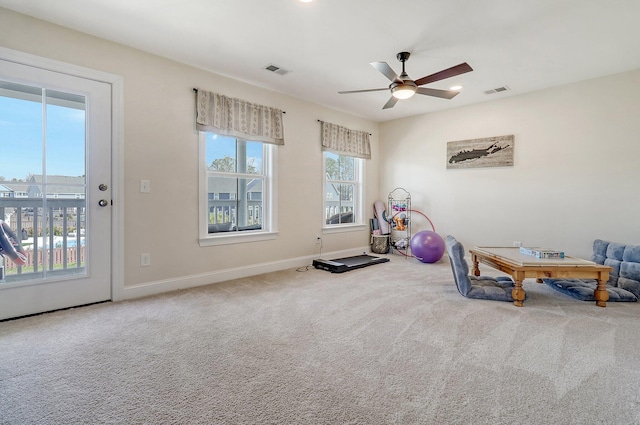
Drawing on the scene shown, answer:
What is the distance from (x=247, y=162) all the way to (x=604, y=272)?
4169 millimetres

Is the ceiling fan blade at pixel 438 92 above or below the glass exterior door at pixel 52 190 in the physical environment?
above

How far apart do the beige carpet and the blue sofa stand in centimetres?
16

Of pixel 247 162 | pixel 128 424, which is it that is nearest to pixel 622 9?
pixel 247 162

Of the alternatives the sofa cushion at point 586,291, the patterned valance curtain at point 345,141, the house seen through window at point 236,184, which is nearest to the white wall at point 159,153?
the house seen through window at point 236,184

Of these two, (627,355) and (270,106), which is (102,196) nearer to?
(270,106)

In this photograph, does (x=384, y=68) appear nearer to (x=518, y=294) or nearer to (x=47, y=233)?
(x=518, y=294)

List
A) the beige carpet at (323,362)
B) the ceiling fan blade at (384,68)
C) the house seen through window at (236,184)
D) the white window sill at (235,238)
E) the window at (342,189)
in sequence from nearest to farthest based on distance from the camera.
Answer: the beige carpet at (323,362) → the ceiling fan blade at (384,68) → the white window sill at (235,238) → the house seen through window at (236,184) → the window at (342,189)

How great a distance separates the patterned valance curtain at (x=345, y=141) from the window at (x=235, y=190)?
1116 mm

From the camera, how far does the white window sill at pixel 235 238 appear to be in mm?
3689

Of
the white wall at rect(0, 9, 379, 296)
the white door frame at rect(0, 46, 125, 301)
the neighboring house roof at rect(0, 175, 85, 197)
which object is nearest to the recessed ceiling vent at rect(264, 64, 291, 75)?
the white wall at rect(0, 9, 379, 296)

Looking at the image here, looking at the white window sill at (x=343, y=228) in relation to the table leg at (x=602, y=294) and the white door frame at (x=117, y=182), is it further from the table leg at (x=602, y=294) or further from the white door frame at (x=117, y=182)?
the table leg at (x=602, y=294)

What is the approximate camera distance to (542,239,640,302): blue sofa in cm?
308

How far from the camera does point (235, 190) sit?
410cm

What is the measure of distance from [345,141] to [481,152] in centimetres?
225
